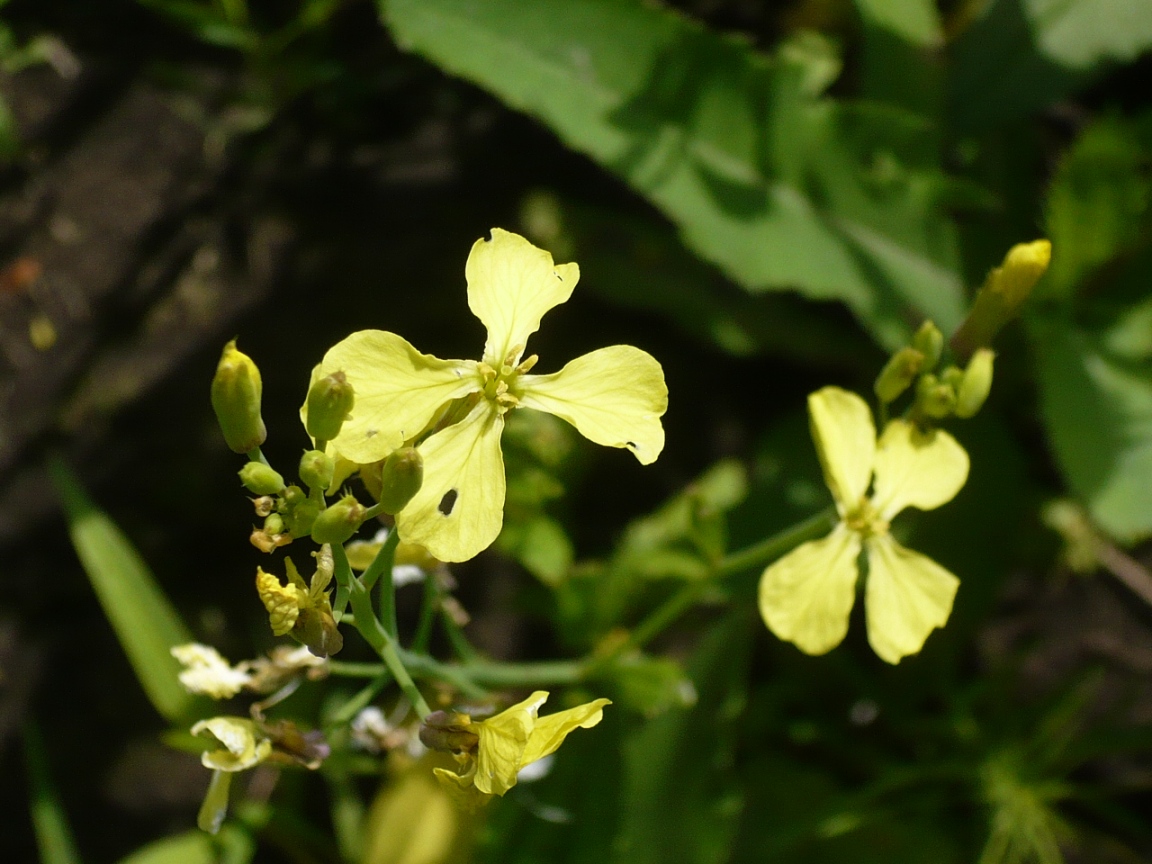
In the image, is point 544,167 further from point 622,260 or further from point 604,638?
point 604,638

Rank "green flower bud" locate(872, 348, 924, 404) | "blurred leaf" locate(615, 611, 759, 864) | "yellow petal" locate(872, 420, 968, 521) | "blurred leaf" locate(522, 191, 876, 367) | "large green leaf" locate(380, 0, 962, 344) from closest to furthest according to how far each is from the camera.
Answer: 1. "green flower bud" locate(872, 348, 924, 404)
2. "yellow petal" locate(872, 420, 968, 521)
3. "large green leaf" locate(380, 0, 962, 344)
4. "blurred leaf" locate(615, 611, 759, 864)
5. "blurred leaf" locate(522, 191, 876, 367)

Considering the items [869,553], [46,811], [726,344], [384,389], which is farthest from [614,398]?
[46,811]

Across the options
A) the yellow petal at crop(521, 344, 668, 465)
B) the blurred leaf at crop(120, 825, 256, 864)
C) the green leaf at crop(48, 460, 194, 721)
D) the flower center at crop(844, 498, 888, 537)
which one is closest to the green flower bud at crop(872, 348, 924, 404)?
the flower center at crop(844, 498, 888, 537)

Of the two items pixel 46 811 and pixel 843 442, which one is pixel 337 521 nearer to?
pixel 843 442

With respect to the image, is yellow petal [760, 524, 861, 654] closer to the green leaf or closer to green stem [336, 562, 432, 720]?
green stem [336, 562, 432, 720]

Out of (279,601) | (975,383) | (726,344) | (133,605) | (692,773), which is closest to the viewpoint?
(279,601)
